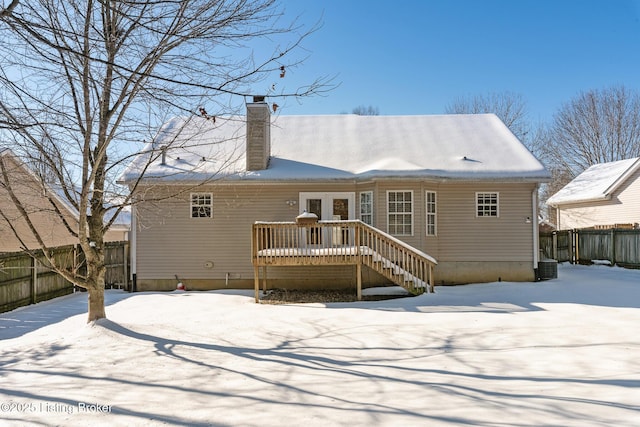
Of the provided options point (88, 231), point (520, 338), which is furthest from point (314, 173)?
point (520, 338)

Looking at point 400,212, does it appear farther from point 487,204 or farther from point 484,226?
point 487,204

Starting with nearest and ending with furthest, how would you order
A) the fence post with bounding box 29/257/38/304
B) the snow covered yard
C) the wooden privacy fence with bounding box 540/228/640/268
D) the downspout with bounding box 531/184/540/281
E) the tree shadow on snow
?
the snow covered yard
the tree shadow on snow
the fence post with bounding box 29/257/38/304
the downspout with bounding box 531/184/540/281
the wooden privacy fence with bounding box 540/228/640/268

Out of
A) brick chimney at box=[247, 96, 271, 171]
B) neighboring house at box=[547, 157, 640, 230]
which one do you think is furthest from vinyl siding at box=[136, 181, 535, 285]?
neighboring house at box=[547, 157, 640, 230]

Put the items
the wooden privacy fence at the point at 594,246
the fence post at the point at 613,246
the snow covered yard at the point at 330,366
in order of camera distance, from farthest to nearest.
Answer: the fence post at the point at 613,246 < the wooden privacy fence at the point at 594,246 < the snow covered yard at the point at 330,366

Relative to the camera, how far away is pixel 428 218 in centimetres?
1140

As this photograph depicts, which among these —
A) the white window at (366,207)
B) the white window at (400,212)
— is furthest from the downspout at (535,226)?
the white window at (366,207)

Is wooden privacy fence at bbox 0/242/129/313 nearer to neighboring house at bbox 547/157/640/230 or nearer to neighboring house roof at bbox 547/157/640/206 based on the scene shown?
Result: neighboring house at bbox 547/157/640/230

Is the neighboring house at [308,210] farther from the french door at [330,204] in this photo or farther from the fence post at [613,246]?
the fence post at [613,246]

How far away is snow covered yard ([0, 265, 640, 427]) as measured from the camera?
339 centimetres

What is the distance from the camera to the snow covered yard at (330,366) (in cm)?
339

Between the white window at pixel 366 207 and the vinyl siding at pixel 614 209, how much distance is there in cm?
1481

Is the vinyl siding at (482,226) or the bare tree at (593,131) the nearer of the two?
the vinyl siding at (482,226)

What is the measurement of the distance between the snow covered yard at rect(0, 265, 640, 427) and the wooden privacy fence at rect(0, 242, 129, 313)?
96 centimetres

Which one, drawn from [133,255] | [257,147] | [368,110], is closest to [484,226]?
[257,147]
